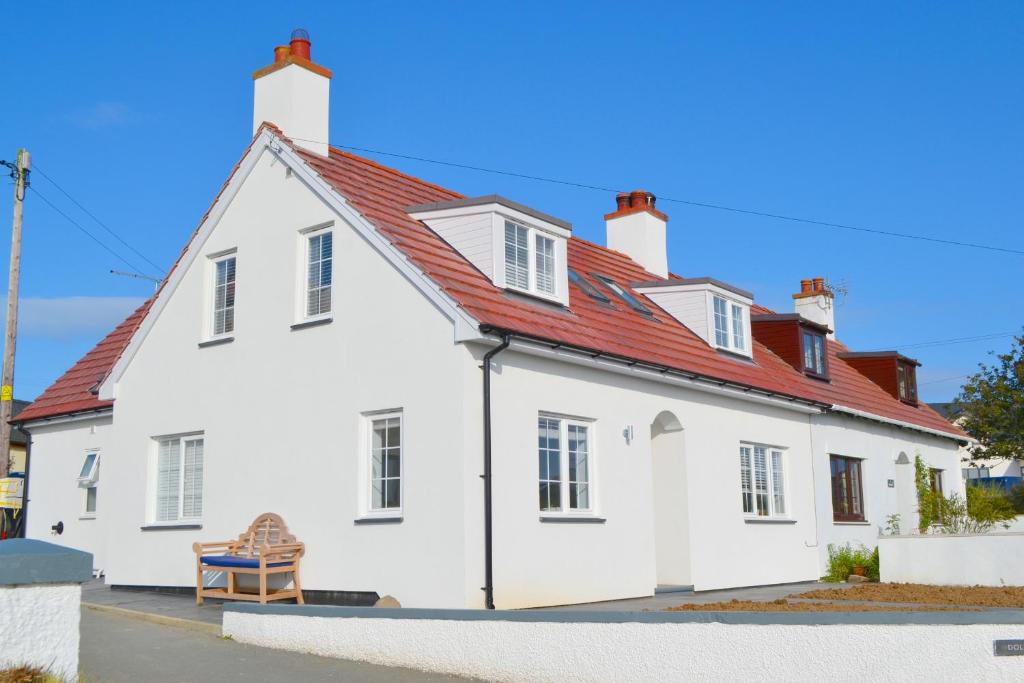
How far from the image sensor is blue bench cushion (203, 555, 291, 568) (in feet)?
48.0

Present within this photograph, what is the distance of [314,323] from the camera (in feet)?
52.1

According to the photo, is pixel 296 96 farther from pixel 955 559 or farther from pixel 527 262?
pixel 955 559

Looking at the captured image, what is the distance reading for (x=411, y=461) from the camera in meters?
14.2

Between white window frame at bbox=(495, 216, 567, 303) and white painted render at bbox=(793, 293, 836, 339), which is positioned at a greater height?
white painted render at bbox=(793, 293, 836, 339)

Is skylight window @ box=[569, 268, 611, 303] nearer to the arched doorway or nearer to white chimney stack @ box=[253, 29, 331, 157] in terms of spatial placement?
the arched doorway

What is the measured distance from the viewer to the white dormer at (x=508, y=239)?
15.9m

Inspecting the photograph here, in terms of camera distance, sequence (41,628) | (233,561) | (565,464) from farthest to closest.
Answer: (565,464) → (233,561) → (41,628)

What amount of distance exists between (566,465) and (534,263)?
3.27 metres

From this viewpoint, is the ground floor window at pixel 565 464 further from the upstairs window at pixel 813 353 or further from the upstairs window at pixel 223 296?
the upstairs window at pixel 813 353

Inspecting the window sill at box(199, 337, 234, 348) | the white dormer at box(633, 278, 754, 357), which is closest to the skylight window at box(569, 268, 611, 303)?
the white dormer at box(633, 278, 754, 357)

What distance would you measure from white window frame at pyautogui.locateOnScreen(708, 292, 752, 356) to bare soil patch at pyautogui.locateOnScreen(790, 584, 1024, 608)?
213 inches

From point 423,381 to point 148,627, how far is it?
4796 mm

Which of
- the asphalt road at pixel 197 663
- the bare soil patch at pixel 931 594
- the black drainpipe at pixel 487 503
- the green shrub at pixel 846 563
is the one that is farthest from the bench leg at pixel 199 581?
the green shrub at pixel 846 563

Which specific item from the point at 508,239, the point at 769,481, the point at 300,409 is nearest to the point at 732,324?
the point at 769,481
